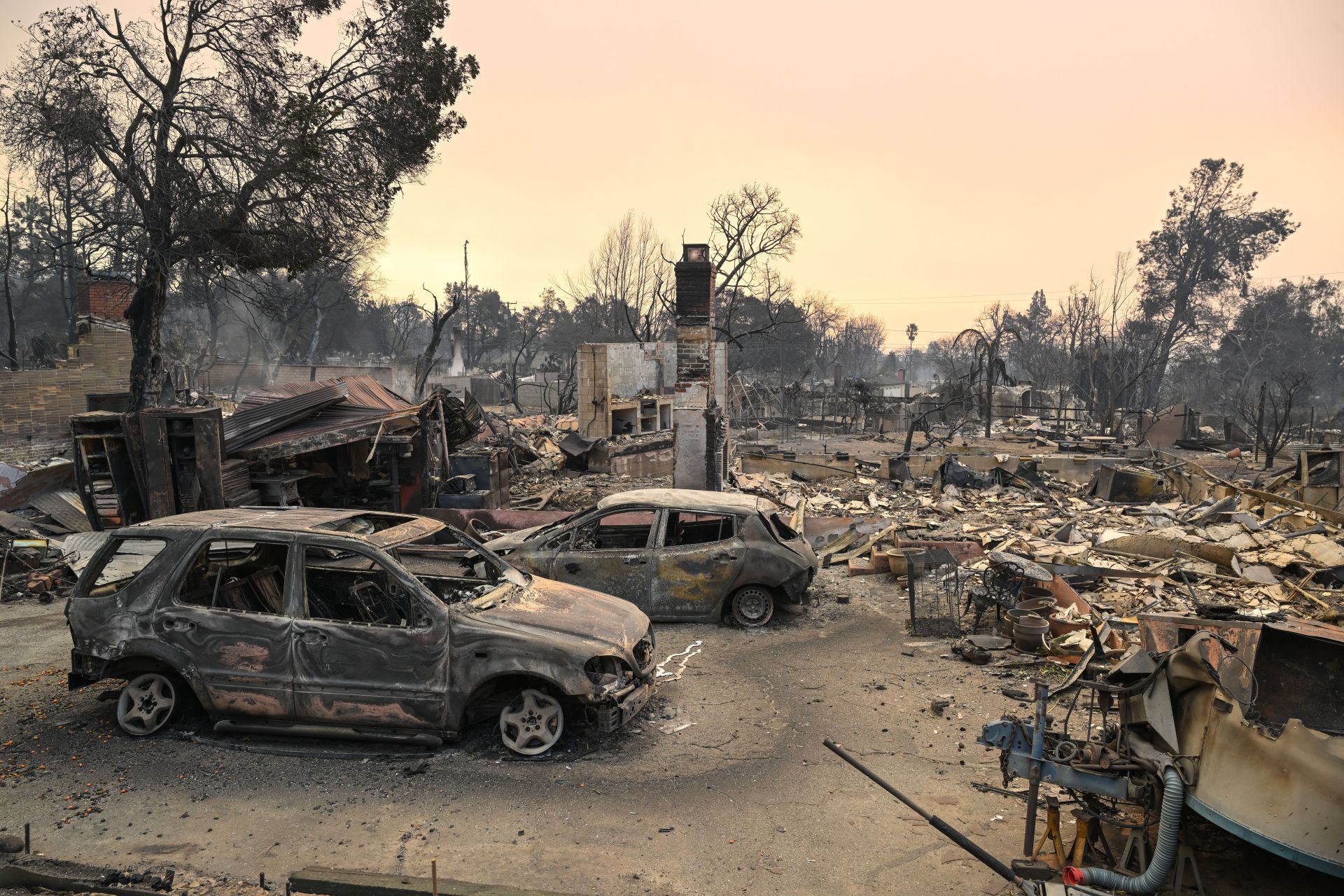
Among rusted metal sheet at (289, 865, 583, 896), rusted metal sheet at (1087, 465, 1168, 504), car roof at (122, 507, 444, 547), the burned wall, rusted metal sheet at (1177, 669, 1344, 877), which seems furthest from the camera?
the burned wall

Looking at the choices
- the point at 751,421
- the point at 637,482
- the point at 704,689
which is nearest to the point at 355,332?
the point at 751,421

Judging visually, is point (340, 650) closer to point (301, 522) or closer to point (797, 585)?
point (301, 522)

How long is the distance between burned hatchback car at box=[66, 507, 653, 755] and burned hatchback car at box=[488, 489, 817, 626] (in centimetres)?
229

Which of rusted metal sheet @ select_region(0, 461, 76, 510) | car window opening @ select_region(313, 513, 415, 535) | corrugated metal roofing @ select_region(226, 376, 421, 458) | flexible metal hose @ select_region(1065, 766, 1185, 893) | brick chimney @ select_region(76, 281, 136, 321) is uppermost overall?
brick chimney @ select_region(76, 281, 136, 321)

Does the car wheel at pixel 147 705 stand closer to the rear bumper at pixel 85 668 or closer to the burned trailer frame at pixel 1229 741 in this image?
the rear bumper at pixel 85 668

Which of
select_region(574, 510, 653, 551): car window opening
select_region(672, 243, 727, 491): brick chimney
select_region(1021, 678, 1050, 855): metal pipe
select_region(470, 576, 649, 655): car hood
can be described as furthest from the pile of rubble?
select_region(470, 576, 649, 655): car hood

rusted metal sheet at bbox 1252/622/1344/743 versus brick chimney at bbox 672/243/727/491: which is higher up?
brick chimney at bbox 672/243/727/491

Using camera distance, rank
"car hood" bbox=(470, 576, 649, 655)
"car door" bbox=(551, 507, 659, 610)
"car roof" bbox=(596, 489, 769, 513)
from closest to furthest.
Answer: "car hood" bbox=(470, 576, 649, 655)
"car door" bbox=(551, 507, 659, 610)
"car roof" bbox=(596, 489, 769, 513)

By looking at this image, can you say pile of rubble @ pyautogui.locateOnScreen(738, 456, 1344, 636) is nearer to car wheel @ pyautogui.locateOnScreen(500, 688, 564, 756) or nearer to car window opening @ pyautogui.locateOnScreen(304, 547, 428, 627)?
car wheel @ pyautogui.locateOnScreen(500, 688, 564, 756)

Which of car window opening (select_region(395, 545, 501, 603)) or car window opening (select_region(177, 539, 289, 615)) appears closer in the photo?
car window opening (select_region(177, 539, 289, 615))

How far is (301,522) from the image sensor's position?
18.7 ft

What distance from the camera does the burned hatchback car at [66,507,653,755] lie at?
16.9 ft

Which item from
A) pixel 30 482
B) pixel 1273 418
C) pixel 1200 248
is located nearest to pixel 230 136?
pixel 30 482

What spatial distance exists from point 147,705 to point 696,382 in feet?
29.7
